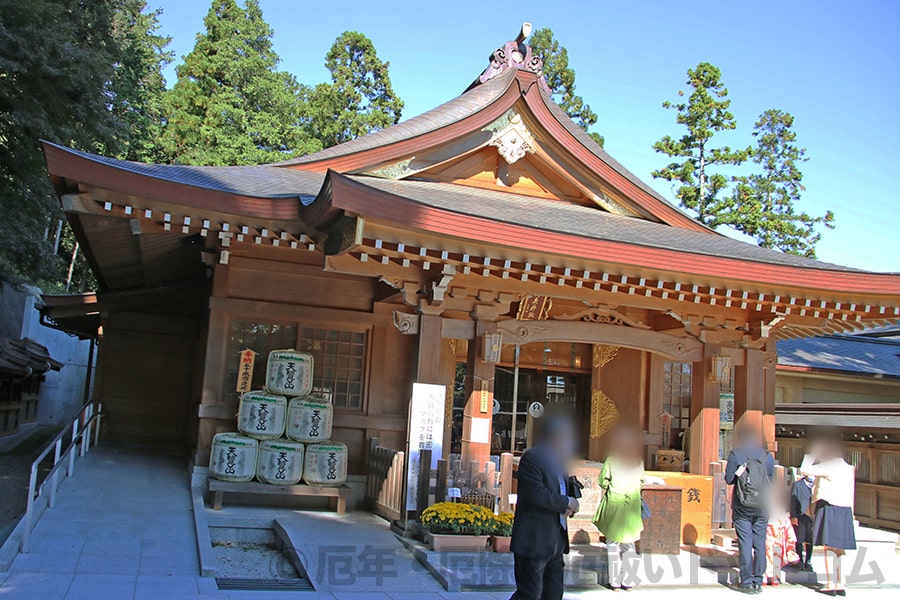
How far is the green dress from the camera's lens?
738 cm

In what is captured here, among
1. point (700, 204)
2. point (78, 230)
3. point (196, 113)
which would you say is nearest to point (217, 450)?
point (78, 230)

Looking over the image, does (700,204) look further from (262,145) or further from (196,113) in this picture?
(196,113)

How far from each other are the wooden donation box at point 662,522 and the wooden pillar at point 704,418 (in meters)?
1.87

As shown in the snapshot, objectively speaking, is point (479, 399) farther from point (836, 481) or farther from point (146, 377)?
point (146, 377)

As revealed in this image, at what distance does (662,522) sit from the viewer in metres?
8.41

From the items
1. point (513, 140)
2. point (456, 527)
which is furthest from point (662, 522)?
point (513, 140)

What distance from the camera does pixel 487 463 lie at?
28.0ft

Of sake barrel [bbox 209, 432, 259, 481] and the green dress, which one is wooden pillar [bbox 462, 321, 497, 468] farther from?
sake barrel [bbox 209, 432, 259, 481]

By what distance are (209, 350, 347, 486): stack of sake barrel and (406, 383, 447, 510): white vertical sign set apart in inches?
49.4

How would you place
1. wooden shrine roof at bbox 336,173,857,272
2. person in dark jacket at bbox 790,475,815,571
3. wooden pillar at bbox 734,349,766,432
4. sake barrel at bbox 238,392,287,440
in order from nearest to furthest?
person in dark jacket at bbox 790,475,815,571 < sake barrel at bbox 238,392,287,440 < wooden shrine roof at bbox 336,173,857,272 < wooden pillar at bbox 734,349,766,432

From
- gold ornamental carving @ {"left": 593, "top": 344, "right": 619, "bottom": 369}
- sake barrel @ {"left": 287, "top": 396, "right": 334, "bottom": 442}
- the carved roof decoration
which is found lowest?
sake barrel @ {"left": 287, "top": 396, "right": 334, "bottom": 442}

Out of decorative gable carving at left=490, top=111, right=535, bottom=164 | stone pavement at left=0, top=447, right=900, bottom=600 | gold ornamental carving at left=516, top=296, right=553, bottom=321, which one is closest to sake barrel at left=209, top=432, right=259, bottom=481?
stone pavement at left=0, top=447, right=900, bottom=600

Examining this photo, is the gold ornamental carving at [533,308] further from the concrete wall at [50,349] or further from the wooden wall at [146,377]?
the concrete wall at [50,349]

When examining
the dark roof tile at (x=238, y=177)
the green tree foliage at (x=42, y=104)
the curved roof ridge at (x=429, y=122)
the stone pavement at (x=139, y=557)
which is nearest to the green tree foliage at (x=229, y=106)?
the green tree foliage at (x=42, y=104)
